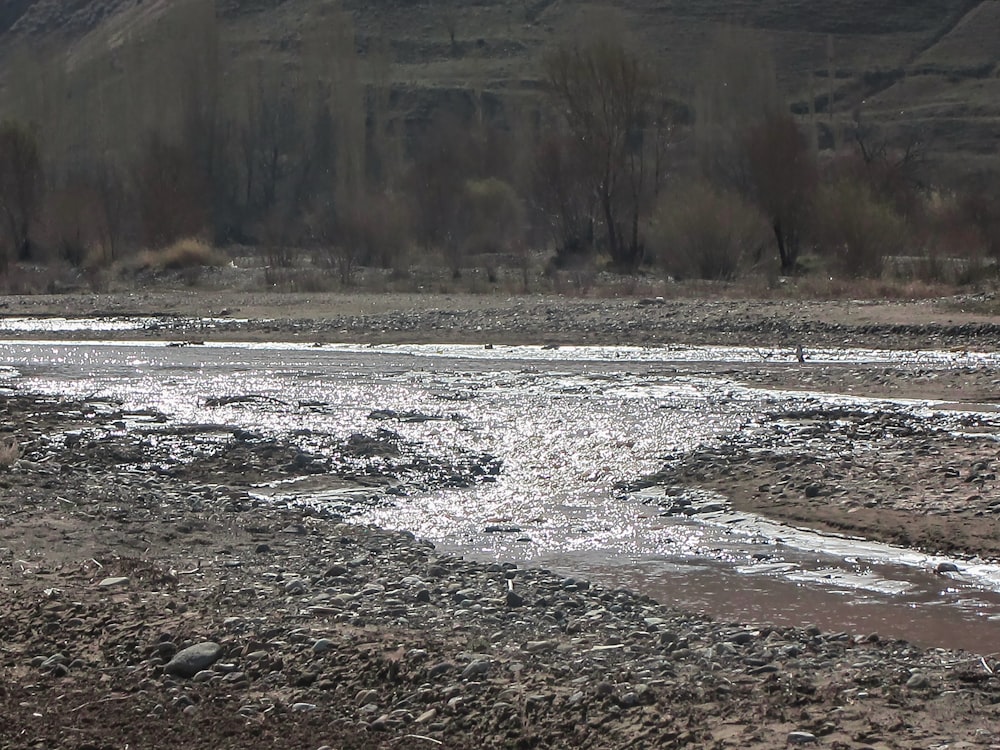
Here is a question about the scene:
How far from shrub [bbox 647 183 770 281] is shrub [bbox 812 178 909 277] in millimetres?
2083

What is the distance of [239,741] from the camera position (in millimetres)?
5621

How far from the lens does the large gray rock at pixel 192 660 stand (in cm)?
650

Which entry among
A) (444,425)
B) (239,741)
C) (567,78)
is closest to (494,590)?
(239,741)

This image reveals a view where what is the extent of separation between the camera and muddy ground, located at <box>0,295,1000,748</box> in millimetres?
5719

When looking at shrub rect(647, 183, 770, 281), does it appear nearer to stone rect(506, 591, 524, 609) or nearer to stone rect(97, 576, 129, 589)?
stone rect(506, 591, 524, 609)

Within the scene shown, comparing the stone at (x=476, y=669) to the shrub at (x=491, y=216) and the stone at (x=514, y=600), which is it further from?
the shrub at (x=491, y=216)

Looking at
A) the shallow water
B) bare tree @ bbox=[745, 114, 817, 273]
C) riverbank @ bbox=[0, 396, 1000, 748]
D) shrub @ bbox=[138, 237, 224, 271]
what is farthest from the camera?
shrub @ bbox=[138, 237, 224, 271]

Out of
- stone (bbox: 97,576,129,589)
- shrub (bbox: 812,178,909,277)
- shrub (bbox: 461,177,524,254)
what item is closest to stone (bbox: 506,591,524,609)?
stone (bbox: 97,576,129,589)

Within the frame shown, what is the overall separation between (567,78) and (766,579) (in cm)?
3632

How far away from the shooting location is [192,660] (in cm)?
655

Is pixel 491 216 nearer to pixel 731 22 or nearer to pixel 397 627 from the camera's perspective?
pixel 731 22

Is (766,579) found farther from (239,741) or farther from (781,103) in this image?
(781,103)

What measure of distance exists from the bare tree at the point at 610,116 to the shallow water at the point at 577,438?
19.2 m

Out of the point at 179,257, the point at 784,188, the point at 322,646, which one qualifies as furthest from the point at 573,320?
the point at 179,257
